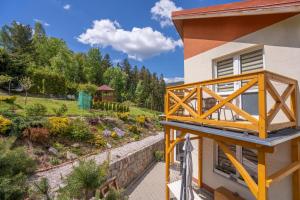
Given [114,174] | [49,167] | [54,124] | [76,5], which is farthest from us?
[76,5]

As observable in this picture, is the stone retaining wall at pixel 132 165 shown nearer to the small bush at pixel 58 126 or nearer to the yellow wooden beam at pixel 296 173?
the small bush at pixel 58 126

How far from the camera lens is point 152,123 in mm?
23109

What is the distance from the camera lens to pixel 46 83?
25.3 meters

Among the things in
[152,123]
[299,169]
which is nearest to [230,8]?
[299,169]

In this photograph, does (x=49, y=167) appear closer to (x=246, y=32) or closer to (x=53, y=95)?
(x=246, y=32)

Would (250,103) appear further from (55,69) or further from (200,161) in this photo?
(55,69)

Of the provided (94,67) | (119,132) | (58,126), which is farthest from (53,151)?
(94,67)

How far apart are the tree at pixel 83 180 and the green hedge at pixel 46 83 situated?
2305 centimetres

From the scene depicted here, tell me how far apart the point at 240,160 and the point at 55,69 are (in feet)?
127

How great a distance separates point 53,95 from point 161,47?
96.9 feet

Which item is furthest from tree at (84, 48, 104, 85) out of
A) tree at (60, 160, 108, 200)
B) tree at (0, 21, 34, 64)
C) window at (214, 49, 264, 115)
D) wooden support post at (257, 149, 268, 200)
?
wooden support post at (257, 149, 268, 200)

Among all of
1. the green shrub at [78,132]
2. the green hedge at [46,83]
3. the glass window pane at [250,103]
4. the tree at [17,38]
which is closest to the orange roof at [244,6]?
Result: the glass window pane at [250,103]

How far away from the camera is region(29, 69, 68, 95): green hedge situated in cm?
2436

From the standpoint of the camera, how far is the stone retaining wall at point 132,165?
29.2ft
